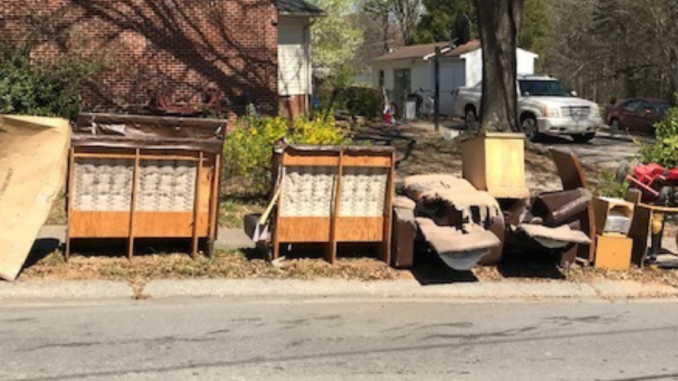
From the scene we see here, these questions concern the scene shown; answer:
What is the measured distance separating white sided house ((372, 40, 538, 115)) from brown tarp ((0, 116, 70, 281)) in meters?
23.7

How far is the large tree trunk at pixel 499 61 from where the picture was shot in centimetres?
1462

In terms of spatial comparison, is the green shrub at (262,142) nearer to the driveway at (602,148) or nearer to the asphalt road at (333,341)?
the asphalt road at (333,341)

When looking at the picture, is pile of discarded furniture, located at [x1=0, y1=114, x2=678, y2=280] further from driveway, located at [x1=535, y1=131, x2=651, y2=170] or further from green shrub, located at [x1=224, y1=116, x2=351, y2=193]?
driveway, located at [x1=535, y1=131, x2=651, y2=170]

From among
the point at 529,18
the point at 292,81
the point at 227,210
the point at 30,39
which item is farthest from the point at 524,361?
the point at 529,18

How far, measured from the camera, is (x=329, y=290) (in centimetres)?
673

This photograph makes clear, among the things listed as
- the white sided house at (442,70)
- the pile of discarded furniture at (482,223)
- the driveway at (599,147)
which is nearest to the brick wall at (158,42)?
the driveway at (599,147)

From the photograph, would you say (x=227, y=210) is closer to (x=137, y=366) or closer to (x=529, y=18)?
(x=137, y=366)

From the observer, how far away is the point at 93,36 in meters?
15.6

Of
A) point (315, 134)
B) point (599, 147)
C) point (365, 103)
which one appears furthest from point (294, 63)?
point (315, 134)

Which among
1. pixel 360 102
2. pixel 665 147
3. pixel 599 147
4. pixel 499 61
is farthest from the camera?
pixel 360 102

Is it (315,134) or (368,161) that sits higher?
(315,134)

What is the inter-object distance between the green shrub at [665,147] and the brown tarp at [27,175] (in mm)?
6940

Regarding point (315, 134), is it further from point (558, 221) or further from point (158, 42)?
point (158, 42)

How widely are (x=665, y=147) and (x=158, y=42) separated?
427 inches
